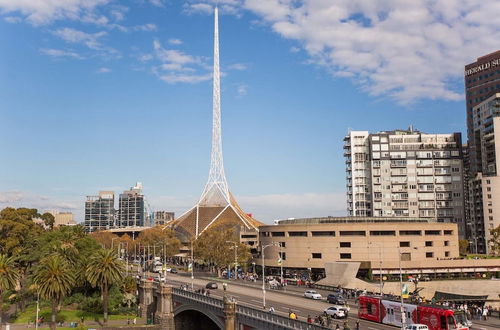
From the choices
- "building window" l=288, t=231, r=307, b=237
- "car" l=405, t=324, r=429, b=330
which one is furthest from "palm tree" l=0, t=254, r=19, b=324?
"car" l=405, t=324, r=429, b=330

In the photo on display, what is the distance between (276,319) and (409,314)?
44.1ft

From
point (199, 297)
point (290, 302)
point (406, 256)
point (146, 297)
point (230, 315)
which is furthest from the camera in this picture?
point (406, 256)

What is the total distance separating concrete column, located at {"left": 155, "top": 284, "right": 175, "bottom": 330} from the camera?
278ft

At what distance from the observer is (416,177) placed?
170 m

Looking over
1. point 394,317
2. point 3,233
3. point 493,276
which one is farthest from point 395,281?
point 3,233

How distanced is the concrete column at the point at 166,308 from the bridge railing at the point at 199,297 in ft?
4.29

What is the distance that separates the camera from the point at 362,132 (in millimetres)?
177875

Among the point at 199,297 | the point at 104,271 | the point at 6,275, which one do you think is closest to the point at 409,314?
the point at 199,297

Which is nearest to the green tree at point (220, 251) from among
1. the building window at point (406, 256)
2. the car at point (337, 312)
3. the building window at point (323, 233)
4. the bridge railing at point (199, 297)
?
the building window at point (323, 233)

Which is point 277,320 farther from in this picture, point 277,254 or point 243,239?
point 243,239

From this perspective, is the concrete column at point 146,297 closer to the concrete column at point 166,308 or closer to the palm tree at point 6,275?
the concrete column at point 166,308

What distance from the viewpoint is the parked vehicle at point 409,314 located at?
4700 centimetres

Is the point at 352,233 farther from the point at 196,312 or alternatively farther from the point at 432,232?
the point at 196,312

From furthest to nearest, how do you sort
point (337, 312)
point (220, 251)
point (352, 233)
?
point (220, 251) → point (352, 233) → point (337, 312)
